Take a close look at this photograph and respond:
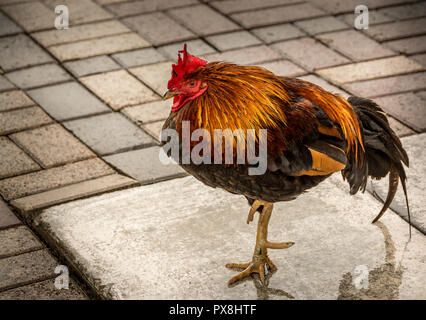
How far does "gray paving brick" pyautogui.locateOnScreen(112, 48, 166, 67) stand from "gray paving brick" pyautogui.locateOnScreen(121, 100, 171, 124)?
2.27 feet

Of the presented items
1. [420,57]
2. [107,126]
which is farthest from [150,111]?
[420,57]

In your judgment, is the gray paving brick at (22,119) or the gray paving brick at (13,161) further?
the gray paving brick at (22,119)

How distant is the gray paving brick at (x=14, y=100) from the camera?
5375 millimetres

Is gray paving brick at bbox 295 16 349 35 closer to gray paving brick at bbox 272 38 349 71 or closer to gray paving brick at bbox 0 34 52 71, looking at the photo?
gray paving brick at bbox 272 38 349 71

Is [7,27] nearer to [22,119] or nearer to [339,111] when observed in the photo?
[22,119]

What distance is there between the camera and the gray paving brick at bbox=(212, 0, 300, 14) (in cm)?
694

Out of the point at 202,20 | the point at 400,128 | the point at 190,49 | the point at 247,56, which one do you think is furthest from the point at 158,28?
the point at 400,128

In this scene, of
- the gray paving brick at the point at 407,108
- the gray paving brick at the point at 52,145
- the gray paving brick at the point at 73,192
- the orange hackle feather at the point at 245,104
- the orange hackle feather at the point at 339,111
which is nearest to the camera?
the orange hackle feather at the point at 245,104

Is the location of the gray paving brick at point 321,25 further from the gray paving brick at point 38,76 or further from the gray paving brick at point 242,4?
the gray paving brick at point 38,76

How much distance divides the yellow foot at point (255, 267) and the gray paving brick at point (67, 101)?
210 cm

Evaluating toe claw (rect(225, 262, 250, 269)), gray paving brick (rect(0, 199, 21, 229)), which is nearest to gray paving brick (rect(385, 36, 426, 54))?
toe claw (rect(225, 262, 250, 269))

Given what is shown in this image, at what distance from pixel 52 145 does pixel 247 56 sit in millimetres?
2018

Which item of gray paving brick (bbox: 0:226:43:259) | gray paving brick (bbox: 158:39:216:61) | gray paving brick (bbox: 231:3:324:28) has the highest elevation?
gray paving brick (bbox: 231:3:324:28)

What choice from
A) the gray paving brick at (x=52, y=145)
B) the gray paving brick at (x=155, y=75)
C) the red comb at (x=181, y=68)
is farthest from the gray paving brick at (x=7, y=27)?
the red comb at (x=181, y=68)
